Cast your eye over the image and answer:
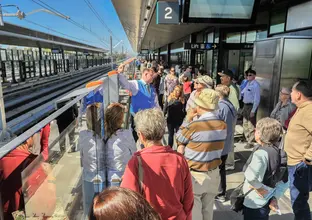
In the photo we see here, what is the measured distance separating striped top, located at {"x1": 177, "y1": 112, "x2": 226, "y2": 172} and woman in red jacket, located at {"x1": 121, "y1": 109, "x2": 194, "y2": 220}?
77cm

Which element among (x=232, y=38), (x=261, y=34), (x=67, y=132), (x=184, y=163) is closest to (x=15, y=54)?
(x=232, y=38)

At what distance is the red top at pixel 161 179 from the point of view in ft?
5.55

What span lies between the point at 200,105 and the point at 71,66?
31.3 meters

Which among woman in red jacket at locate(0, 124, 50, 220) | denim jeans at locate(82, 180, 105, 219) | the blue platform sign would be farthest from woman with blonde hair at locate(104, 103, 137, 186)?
the blue platform sign

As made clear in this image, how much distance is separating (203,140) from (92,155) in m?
1.09

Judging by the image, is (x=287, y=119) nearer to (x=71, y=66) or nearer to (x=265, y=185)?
(x=265, y=185)

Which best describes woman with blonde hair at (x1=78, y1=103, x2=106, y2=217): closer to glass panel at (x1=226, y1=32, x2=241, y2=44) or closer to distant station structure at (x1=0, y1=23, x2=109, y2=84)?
glass panel at (x1=226, y1=32, x2=241, y2=44)

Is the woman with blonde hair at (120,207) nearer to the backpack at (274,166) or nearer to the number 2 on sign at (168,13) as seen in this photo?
the backpack at (274,166)

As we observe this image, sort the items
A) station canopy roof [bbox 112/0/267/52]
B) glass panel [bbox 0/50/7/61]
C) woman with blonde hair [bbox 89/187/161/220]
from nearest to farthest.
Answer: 1. woman with blonde hair [bbox 89/187/161/220]
2. station canopy roof [bbox 112/0/267/52]
3. glass panel [bbox 0/50/7/61]

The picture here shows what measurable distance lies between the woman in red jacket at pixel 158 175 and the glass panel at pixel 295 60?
482cm

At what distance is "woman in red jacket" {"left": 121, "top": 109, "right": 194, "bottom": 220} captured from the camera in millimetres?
1690

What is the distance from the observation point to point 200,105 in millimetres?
2730

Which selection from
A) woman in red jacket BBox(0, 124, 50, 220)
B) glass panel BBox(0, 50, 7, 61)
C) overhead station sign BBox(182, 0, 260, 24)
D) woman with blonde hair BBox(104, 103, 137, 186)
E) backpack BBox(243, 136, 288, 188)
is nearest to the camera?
woman in red jacket BBox(0, 124, 50, 220)

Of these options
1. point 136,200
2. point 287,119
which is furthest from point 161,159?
point 287,119
